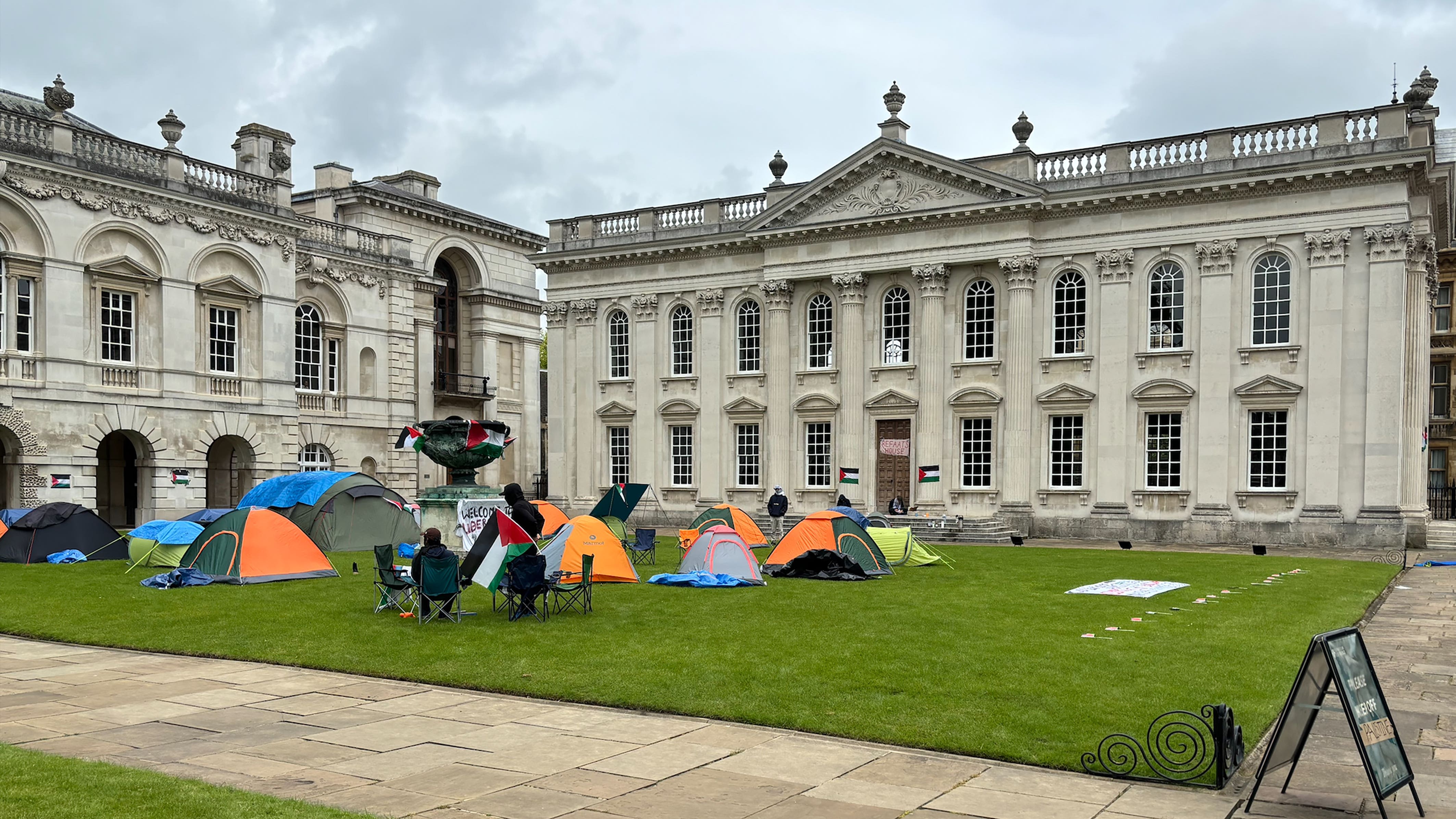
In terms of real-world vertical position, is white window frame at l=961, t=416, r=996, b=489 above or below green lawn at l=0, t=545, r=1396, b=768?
above

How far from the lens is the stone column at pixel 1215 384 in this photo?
31.3 metres

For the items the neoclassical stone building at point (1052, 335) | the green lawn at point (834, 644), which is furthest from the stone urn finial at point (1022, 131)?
the green lawn at point (834, 644)

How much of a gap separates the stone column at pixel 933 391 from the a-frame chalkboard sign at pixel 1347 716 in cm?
2793

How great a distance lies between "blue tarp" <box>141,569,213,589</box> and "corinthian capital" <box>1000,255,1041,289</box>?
22938 mm

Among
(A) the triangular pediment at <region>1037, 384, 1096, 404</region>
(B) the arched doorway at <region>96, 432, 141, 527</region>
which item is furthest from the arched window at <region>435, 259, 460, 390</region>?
(A) the triangular pediment at <region>1037, 384, 1096, 404</region>

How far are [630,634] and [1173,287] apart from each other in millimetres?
23470

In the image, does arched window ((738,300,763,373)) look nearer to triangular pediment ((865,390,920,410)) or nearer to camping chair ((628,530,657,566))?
triangular pediment ((865,390,920,410))

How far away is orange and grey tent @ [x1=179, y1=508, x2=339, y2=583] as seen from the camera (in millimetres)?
20266

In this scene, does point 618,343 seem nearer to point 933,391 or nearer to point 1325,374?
point 933,391

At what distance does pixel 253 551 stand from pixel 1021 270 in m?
22.3

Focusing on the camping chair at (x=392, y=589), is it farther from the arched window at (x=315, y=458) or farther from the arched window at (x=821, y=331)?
the arched window at (x=315, y=458)

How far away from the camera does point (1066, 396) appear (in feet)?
110

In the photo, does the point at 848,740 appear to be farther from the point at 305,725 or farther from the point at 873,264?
the point at 873,264

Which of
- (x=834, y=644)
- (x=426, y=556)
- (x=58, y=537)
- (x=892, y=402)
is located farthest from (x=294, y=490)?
(x=834, y=644)
